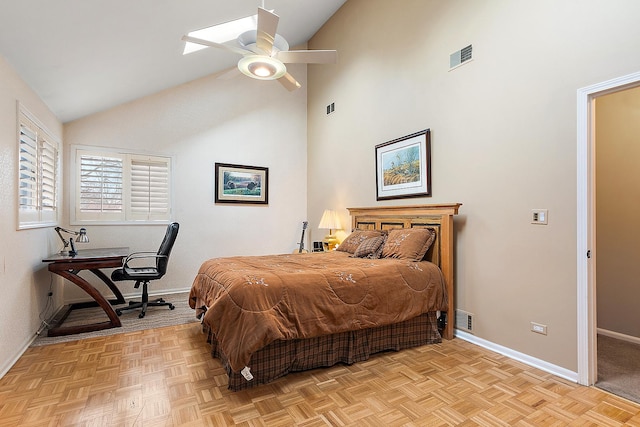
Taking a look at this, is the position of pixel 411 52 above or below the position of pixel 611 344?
above

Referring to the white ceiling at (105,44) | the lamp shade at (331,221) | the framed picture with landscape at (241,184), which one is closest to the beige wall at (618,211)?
the lamp shade at (331,221)

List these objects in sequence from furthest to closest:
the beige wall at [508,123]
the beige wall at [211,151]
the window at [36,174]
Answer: the beige wall at [211,151]
the window at [36,174]
the beige wall at [508,123]

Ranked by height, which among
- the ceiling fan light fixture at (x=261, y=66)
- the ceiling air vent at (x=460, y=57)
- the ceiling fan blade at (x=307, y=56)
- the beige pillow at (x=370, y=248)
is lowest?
the beige pillow at (x=370, y=248)

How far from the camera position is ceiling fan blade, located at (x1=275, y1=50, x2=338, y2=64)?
9.08 ft

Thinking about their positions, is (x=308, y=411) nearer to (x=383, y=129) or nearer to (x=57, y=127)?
(x=383, y=129)

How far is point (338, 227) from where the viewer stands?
495 centimetres

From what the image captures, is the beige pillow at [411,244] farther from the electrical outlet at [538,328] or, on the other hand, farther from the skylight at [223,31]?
the skylight at [223,31]

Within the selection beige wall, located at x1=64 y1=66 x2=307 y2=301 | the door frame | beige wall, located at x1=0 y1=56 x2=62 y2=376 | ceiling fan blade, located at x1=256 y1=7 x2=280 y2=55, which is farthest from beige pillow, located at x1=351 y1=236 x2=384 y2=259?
beige wall, located at x1=0 y1=56 x2=62 y2=376

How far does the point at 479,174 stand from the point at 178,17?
10.4 feet

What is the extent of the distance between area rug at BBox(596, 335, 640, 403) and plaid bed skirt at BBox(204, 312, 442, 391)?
1187mm

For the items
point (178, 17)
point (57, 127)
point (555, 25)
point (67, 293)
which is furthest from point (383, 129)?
point (67, 293)

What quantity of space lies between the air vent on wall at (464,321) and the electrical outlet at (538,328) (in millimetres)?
558

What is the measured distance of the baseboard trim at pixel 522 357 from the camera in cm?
235

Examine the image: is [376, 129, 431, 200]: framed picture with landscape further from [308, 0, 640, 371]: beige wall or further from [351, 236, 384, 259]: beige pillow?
[351, 236, 384, 259]: beige pillow
